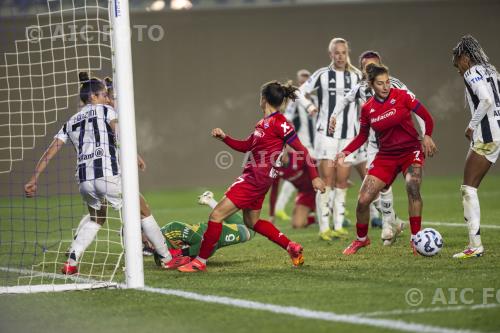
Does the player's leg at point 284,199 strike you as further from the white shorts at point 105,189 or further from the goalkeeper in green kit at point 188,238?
the white shorts at point 105,189

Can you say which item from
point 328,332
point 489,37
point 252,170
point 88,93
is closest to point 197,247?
point 252,170

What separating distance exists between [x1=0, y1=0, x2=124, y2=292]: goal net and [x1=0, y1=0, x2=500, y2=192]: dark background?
7.77 feet

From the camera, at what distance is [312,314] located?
557cm

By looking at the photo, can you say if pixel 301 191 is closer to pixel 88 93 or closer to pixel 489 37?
pixel 88 93

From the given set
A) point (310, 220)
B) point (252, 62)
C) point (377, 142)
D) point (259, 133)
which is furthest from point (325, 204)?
point (252, 62)

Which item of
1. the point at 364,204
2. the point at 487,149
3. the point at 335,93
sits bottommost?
the point at 364,204

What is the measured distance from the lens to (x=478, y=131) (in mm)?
8055

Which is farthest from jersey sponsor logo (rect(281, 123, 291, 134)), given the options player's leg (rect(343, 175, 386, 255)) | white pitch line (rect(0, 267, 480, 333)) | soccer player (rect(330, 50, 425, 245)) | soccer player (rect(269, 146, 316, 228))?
soccer player (rect(269, 146, 316, 228))

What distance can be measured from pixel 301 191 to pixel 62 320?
7.16 metres

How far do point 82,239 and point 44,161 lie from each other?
0.83 meters

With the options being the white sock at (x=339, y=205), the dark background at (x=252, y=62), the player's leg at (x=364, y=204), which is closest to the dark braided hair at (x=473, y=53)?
the player's leg at (x=364, y=204)

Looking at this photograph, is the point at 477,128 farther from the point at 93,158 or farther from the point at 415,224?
the point at 93,158

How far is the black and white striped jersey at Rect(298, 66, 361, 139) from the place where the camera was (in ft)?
36.1

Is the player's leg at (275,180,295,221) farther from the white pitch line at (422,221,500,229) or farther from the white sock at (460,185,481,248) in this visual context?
the white sock at (460,185,481,248)
